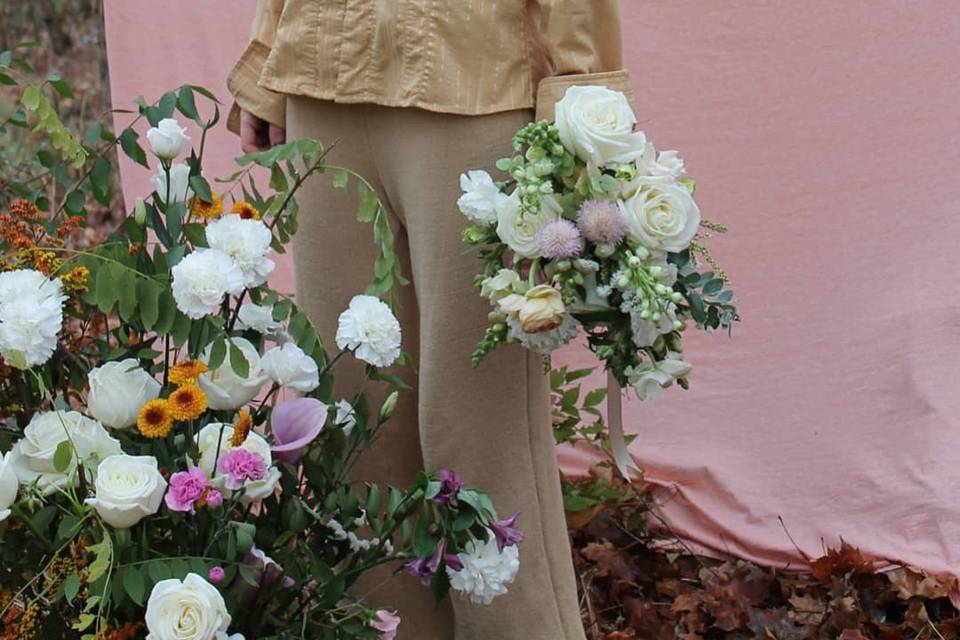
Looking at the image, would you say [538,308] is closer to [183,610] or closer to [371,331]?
[371,331]

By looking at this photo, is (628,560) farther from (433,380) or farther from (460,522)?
(460,522)

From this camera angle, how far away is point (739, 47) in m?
2.49

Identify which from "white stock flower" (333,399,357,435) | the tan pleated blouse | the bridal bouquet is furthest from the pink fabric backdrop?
"white stock flower" (333,399,357,435)

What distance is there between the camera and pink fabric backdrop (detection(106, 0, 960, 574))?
2.45 m

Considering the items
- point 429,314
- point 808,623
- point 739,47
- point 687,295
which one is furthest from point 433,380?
A: point 739,47

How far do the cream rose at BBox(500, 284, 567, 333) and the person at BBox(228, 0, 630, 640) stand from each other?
0.75 ft

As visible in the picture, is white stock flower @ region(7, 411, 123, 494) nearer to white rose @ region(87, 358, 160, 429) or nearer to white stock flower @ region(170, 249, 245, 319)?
white rose @ region(87, 358, 160, 429)

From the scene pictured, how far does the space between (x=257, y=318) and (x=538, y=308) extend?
34 cm

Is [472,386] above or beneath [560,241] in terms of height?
beneath

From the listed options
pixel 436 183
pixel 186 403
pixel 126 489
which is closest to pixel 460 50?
pixel 436 183

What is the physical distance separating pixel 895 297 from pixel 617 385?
1105 mm

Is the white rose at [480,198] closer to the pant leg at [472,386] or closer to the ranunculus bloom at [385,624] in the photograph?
the pant leg at [472,386]

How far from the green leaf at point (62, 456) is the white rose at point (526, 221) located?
52 cm

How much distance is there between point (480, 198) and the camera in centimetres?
149
